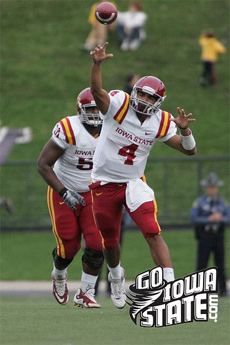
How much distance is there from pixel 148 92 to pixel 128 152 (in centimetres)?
56

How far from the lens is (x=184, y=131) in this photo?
836cm

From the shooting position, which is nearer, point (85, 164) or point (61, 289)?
point (85, 164)

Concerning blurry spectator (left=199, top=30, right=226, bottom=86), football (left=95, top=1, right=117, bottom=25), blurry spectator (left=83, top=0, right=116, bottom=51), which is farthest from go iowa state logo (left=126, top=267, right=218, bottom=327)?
blurry spectator (left=83, top=0, right=116, bottom=51)

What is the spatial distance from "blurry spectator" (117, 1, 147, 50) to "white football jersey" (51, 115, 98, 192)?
15.4m

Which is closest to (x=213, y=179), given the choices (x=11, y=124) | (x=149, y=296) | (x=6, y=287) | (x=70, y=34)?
(x=6, y=287)

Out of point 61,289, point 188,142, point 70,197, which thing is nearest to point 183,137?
point 188,142

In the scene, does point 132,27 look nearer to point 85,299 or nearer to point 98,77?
point 85,299

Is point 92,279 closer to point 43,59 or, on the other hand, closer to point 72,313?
point 72,313

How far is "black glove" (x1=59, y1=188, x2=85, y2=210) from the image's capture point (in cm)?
892

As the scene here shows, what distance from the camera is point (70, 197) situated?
29.3ft

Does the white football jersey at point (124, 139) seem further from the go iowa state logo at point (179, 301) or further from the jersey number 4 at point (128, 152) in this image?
the go iowa state logo at point (179, 301)

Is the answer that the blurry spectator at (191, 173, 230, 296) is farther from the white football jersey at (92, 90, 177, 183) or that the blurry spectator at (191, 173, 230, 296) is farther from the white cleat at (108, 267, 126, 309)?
the white football jersey at (92, 90, 177, 183)

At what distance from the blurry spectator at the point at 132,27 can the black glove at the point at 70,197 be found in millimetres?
15748

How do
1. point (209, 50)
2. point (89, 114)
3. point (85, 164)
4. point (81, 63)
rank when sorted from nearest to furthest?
point (89, 114) → point (85, 164) → point (209, 50) → point (81, 63)
